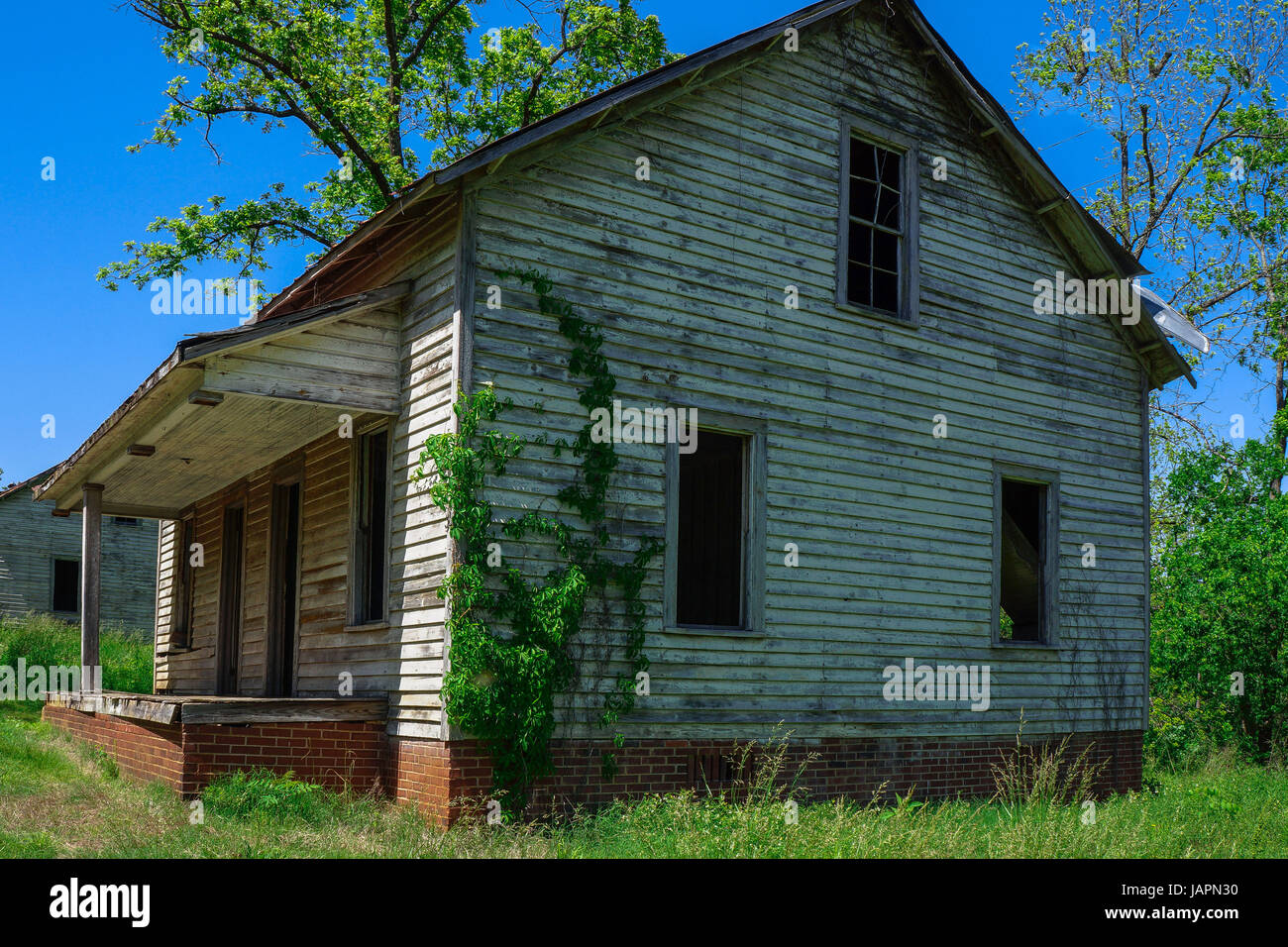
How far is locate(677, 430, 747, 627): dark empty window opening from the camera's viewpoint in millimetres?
11688

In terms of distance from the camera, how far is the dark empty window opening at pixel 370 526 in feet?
37.8

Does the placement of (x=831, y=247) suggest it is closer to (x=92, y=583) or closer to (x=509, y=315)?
(x=509, y=315)

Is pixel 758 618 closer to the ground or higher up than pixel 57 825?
higher up

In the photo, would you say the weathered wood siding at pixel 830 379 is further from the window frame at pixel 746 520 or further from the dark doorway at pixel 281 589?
the dark doorway at pixel 281 589

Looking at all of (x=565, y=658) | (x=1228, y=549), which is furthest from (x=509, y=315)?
(x=1228, y=549)

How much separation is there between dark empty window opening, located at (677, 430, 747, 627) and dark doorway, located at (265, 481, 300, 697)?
15.2 feet

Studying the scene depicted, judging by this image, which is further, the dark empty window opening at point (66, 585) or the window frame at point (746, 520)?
the dark empty window opening at point (66, 585)

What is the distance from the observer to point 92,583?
14.4m

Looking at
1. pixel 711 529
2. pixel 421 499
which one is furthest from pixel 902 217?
pixel 421 499

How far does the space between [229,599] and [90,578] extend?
2321mm

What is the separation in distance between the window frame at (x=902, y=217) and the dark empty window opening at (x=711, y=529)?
1935mm

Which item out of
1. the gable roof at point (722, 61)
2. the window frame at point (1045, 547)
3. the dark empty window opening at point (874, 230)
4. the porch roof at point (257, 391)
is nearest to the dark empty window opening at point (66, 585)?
the porch roof at point (257, 391)

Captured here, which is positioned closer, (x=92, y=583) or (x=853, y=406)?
(x=853, y=406)
